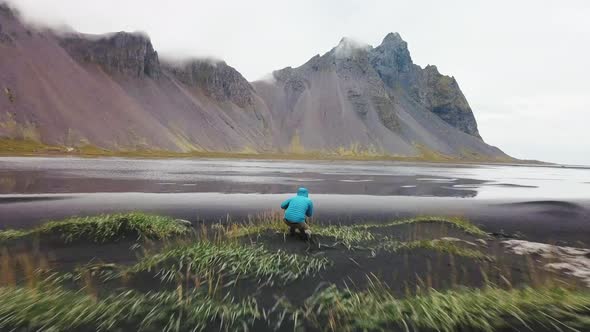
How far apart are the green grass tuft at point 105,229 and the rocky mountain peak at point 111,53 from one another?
655 feet

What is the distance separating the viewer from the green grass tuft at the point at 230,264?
9.27m

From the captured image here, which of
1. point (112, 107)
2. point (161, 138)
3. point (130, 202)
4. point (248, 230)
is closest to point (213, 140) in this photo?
point (161, 138)

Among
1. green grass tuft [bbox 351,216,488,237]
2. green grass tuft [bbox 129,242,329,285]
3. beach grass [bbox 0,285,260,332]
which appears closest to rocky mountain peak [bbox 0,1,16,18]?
green grass tuft [bbox 351,216,488,237]

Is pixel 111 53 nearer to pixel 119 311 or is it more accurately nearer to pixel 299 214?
pixel 299 214

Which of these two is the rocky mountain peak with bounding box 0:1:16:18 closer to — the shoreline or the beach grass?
the shoreline

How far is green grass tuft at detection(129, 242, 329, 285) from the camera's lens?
30.4 ft

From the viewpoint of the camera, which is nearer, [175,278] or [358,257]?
[175,278]

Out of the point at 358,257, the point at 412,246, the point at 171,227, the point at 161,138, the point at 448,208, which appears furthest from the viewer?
the point at 161,138

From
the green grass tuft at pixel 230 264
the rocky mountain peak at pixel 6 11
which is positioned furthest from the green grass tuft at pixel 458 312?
the rocky mountain peak at pixel 6 11

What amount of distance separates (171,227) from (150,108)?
178063mm

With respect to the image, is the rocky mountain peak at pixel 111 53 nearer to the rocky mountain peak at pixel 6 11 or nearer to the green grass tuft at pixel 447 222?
the rocky mountain peak at pixel 6 11

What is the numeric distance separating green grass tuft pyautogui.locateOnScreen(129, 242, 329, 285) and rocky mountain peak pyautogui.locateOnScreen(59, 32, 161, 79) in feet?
674

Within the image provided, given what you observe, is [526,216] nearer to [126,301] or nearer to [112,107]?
[126,301]

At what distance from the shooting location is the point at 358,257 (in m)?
11.4
